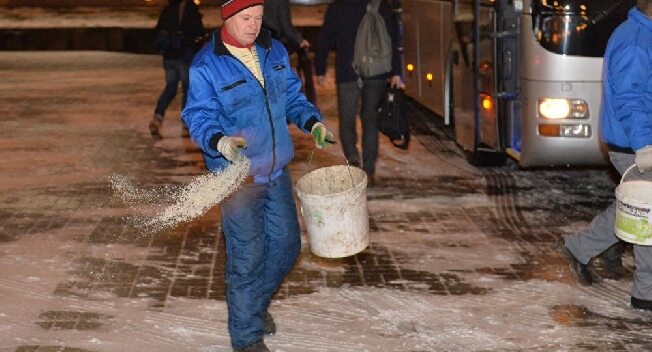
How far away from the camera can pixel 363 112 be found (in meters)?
10.4

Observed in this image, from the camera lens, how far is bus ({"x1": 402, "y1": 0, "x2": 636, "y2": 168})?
9.33 metres

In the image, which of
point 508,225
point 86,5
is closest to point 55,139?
point 508,225

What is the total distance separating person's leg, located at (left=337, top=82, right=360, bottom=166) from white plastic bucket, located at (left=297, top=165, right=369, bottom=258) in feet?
11.5

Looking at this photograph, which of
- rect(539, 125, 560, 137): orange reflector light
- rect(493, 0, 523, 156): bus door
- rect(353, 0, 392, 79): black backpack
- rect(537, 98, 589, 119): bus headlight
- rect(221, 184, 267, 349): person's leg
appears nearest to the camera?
rect(221, 184, 267, 349): person's leg

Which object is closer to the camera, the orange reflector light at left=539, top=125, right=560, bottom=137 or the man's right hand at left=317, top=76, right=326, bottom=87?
the orange reflector light at left=539, top=125, right=560, bottom=137

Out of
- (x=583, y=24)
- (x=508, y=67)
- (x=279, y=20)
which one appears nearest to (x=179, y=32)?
(x=279, y=20)

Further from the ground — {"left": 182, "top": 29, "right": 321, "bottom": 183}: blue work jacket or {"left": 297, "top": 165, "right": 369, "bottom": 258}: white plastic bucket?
{"left": 182, "top": 29, "right": 321, "bottom": 183}: blue work jacket

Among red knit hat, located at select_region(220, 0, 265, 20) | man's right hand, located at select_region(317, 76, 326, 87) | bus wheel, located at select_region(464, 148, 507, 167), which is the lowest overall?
bus wheel, located at select_region(464, 148, 507, 167)

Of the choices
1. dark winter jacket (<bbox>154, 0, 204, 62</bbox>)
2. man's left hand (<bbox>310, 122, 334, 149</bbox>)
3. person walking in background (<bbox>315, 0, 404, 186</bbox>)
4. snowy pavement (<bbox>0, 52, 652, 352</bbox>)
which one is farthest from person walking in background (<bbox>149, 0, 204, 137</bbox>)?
man's left hand (<bbox>310, 122, 334, 149</bbox>)

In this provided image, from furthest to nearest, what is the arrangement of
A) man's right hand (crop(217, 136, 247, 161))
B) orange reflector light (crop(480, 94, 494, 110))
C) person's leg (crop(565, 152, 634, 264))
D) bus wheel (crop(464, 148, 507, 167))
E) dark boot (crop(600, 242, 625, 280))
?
1. bus wheel (crop(464, 148, 507, 167))
2. orange reflector light (crop(480, 94, 494, 110))
3. dark boot (crop(600, 242, 625, 280))
4. person's leg (crop(565, 152, 634, 264))
5. man's right hand (crop(217, 136, 247, 161))

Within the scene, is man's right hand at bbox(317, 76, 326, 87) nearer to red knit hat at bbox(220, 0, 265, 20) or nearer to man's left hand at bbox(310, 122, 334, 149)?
man's left hand at bbox(310, 122, 334, 149)

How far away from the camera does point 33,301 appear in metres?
7.06

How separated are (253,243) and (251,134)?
1.79 feet

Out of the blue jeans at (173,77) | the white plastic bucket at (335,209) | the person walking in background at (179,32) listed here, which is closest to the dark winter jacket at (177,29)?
the person walking in background at (179,32)
